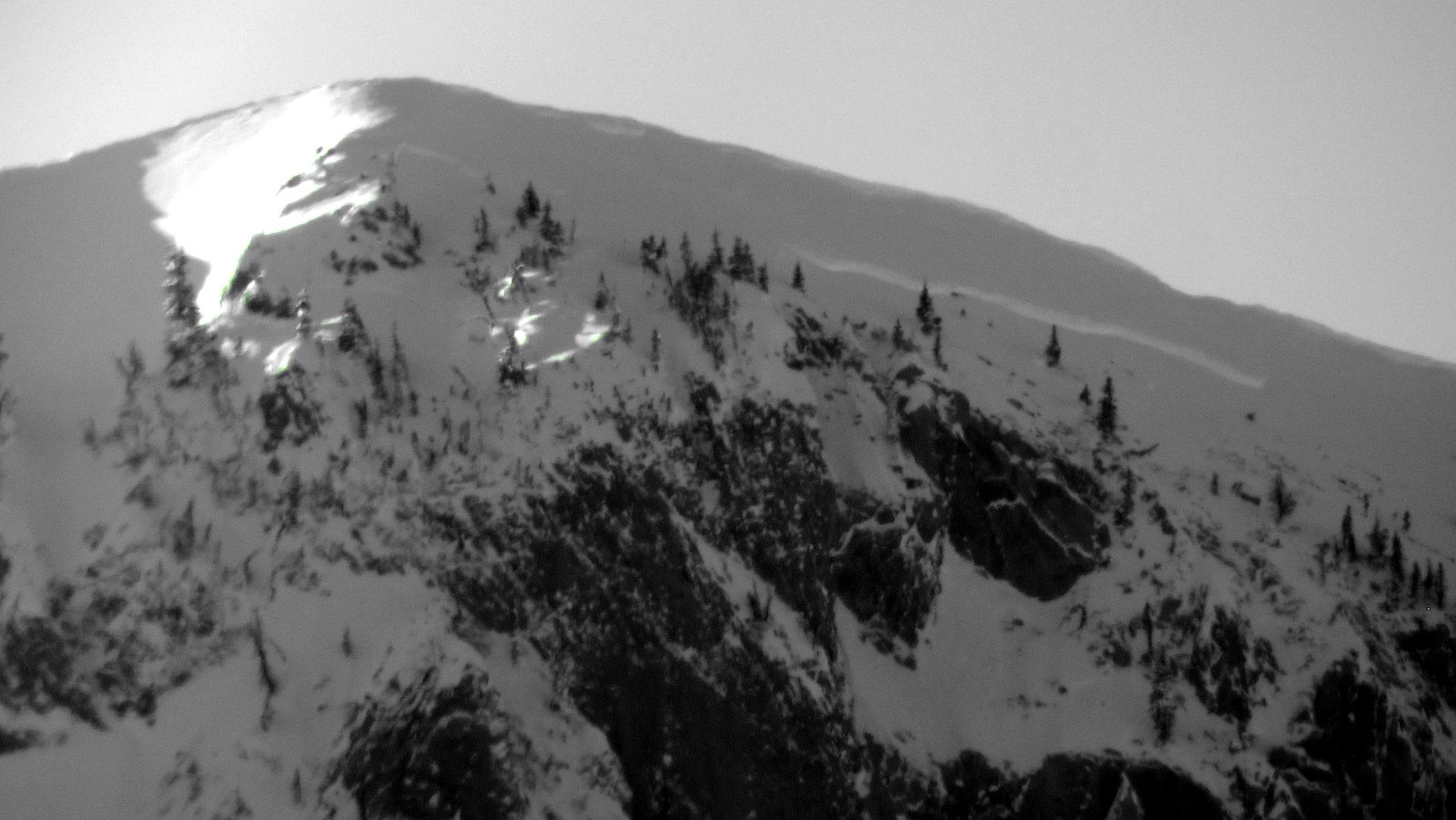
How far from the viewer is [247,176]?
76.2 meters

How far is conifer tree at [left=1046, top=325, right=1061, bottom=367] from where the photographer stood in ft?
249

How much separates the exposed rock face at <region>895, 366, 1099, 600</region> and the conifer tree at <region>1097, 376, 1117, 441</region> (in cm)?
558

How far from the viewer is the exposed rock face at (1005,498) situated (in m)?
62.2

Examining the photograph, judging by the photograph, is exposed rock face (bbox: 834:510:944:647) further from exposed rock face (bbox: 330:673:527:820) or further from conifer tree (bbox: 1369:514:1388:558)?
conifer tree (bbox: 1369:514:1388:558)

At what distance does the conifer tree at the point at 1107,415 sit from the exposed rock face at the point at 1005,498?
558 centimetres

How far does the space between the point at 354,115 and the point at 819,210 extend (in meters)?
31.2

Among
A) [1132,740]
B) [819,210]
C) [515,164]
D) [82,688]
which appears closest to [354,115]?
[515,164]

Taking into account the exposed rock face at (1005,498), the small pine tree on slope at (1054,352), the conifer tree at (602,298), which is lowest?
the exposed rock face at (1005,498)

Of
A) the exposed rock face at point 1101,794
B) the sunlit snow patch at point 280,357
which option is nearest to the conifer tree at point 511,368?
the sunlit snow patch at point 280,357

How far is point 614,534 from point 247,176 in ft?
125

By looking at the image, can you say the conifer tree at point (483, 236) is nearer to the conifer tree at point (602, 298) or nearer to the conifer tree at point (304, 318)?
the conifer tree at point (602, 298)

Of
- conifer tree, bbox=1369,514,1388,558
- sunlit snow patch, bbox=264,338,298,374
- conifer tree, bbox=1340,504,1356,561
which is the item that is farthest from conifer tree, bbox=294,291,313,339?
conifer tree, bbox=1369,514,1388,558

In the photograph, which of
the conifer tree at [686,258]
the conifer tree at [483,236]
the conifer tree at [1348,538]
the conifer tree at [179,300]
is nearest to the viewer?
the conifer tree at [179,300]

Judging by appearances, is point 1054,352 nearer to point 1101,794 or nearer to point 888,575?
point 888,575
